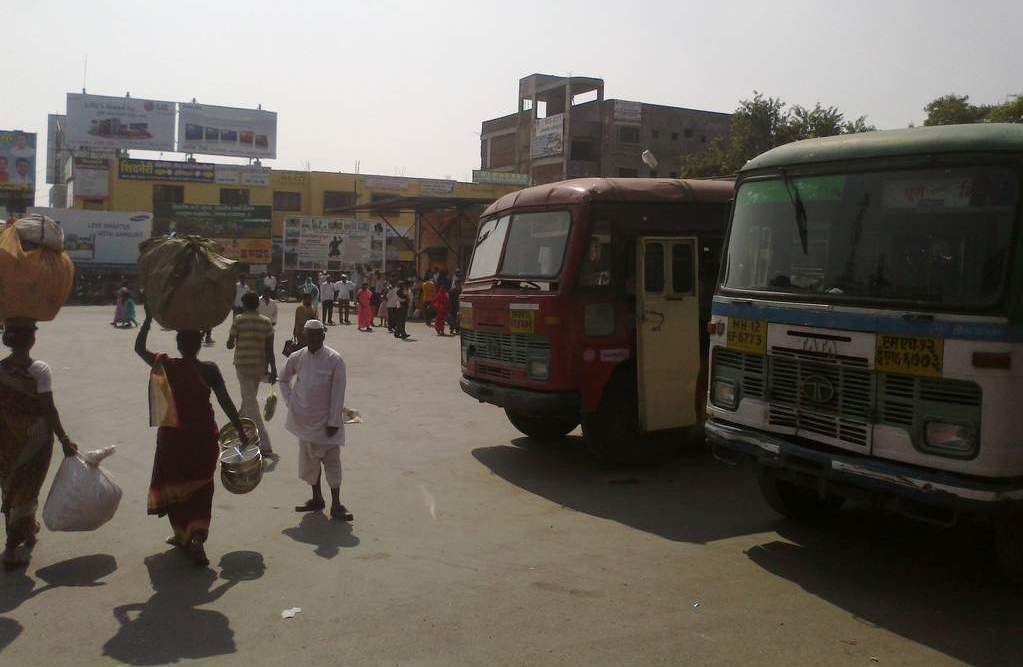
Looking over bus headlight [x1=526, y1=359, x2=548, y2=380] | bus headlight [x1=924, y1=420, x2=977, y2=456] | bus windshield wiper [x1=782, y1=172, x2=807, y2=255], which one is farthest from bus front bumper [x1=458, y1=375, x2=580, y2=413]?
bus headlight [x1=924, y1=420, x2=977, y2=456]

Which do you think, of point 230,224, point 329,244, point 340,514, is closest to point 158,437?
point 340,514

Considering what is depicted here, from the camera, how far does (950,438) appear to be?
501 centimetres

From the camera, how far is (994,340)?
4.86 m

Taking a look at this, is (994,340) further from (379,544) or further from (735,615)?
(379,544)

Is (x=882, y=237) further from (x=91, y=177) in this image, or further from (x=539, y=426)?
(x=91, y=177)

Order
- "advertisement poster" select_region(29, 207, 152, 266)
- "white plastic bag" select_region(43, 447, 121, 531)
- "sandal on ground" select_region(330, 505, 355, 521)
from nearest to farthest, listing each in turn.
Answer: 1. "white plastic bag" select_region(43, 447, 121, 531)
2. "sandal on ground" select_region(330, 505, 355, 521)
3. "advertisement poster" select_region(29, 207, 152, 266)

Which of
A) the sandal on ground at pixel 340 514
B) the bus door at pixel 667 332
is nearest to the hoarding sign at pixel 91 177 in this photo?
the bus door at pixel 667 332

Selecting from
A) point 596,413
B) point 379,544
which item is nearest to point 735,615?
point 379,544

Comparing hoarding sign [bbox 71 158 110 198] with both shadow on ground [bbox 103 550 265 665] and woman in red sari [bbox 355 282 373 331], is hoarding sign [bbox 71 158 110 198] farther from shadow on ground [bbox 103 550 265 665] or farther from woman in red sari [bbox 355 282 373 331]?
shadow on ground [bbox 103 550 265 665]

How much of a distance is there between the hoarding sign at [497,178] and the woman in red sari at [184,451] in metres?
51.3

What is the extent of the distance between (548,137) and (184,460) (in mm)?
54526

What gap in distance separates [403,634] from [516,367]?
4.35 metres

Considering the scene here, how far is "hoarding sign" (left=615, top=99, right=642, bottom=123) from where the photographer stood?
57875 millimetres

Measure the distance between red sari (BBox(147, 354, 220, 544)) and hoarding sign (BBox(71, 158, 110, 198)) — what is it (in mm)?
48946
